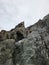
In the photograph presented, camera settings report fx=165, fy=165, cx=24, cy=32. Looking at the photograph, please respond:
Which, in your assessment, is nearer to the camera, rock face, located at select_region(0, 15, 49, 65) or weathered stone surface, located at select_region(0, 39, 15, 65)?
rock face, located at select_region(0, 15, 49, 65)

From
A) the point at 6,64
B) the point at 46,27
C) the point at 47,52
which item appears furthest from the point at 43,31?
the point at 6,64

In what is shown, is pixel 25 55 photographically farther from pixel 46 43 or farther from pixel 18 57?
pixel 46 43

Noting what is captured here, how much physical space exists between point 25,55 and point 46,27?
13.0 m

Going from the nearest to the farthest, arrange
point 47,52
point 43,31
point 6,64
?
point 6,64 < point 47,52 < point 43,31

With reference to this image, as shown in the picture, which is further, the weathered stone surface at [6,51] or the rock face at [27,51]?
the weathered stone surface at [6,51]

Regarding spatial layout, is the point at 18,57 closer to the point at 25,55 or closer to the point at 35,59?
the point at 25,55

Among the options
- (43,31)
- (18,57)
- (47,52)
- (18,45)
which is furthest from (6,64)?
(43,31)

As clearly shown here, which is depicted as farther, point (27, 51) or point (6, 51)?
point (6, 51)

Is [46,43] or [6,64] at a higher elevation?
[46,43]

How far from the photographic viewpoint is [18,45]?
134 ft

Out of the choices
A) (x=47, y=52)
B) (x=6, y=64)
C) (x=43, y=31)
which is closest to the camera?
(x=6, y=64)

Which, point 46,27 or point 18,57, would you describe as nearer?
point 18,57

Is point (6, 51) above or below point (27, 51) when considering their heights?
above

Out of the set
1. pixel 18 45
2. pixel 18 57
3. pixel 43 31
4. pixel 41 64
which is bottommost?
pixel 41 64
